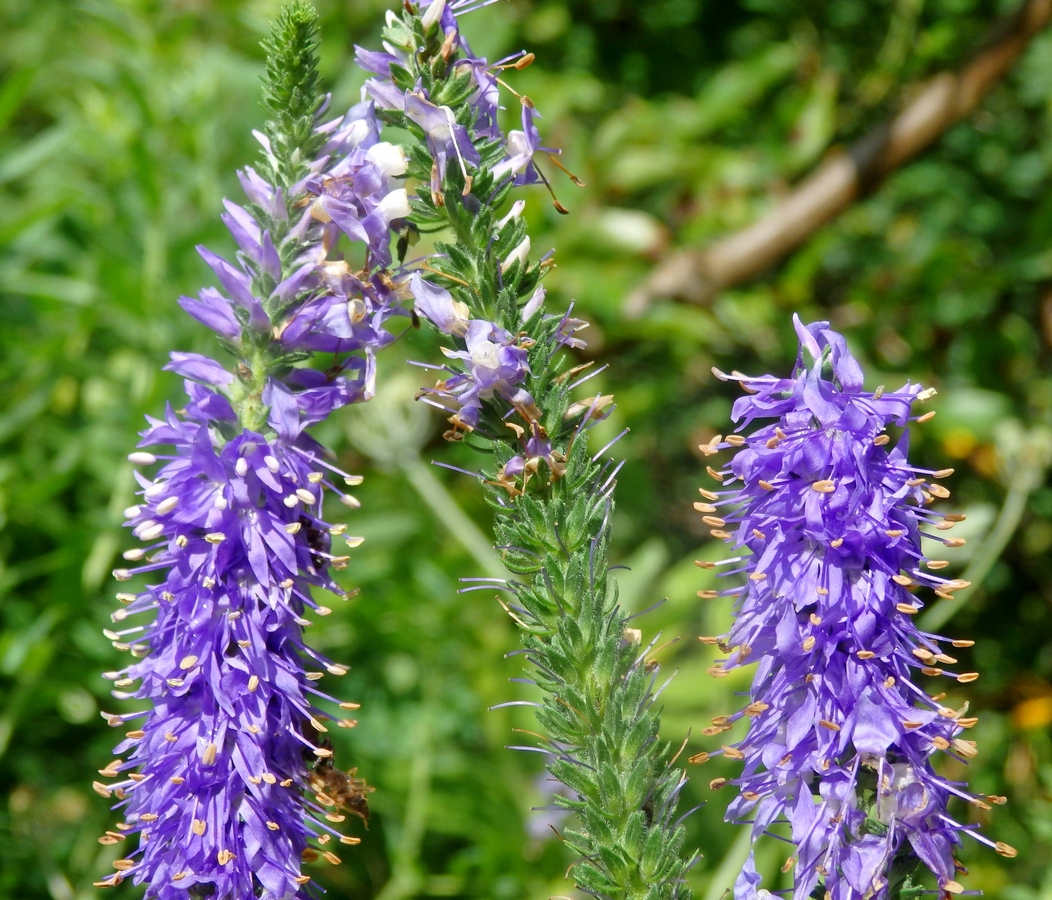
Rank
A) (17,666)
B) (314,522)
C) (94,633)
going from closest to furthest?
1. (314,522)
2. (17,666)
3. (94,633)

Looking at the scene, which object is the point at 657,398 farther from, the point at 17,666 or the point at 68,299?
the point at 17,666

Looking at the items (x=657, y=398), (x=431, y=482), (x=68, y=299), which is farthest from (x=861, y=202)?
(x=68, y=299)

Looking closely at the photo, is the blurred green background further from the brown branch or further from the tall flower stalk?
the tall flower stalk

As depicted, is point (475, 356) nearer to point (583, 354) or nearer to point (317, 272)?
point (317, 272)

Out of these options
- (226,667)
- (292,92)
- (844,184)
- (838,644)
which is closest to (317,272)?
(292,92)

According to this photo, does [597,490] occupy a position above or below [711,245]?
above

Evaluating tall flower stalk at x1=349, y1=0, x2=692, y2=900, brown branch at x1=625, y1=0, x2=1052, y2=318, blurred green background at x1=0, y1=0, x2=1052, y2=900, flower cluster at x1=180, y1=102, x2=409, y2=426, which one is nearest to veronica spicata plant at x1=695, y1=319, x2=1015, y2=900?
tall flower stalk at x1=349, y1=0, x2=692, y2=900

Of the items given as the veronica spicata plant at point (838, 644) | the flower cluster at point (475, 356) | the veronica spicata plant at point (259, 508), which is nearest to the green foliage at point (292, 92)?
the veronica spicata plant at point (259, 508)
